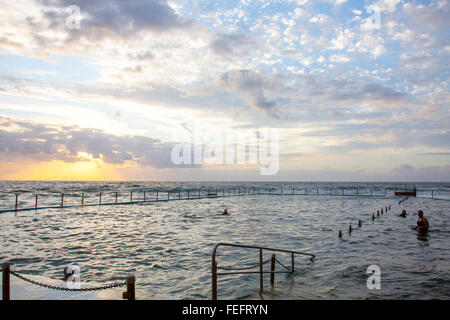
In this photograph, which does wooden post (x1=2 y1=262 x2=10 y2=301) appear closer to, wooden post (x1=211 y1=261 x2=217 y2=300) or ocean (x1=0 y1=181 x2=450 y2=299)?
ocean (x1=0 y1=181 x2=450 y2=299)

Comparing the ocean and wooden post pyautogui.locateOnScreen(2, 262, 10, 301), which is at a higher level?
wooden post pyautogui.locateOnScreen(2, 262, 10, 301)

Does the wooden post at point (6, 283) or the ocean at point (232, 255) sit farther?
the ocean at point (232, 255)

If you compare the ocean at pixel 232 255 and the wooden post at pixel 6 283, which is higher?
the wooden post at pixel 6 283

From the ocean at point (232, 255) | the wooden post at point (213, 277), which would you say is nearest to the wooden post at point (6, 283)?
Result: the ocean at point (232, 255)

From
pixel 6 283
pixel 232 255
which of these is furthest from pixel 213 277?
pixel 232 255

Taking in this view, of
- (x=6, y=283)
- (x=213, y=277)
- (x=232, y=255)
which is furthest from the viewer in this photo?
(x=232, y=255)

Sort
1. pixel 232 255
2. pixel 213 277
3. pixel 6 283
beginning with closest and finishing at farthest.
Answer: pixel 6 283 < pixel 213 277 < pixel 232 255

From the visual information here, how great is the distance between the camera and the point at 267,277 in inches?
457

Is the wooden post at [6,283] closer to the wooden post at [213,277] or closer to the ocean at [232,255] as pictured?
the ocean at [232,255]

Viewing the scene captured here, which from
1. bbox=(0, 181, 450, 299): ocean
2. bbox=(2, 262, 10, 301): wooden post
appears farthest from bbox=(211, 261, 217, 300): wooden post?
bbox=(2, 262, 10, 301): wooden post

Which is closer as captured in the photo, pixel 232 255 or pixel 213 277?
pixel 213 277

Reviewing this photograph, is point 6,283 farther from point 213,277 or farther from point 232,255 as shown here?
point 232,255
